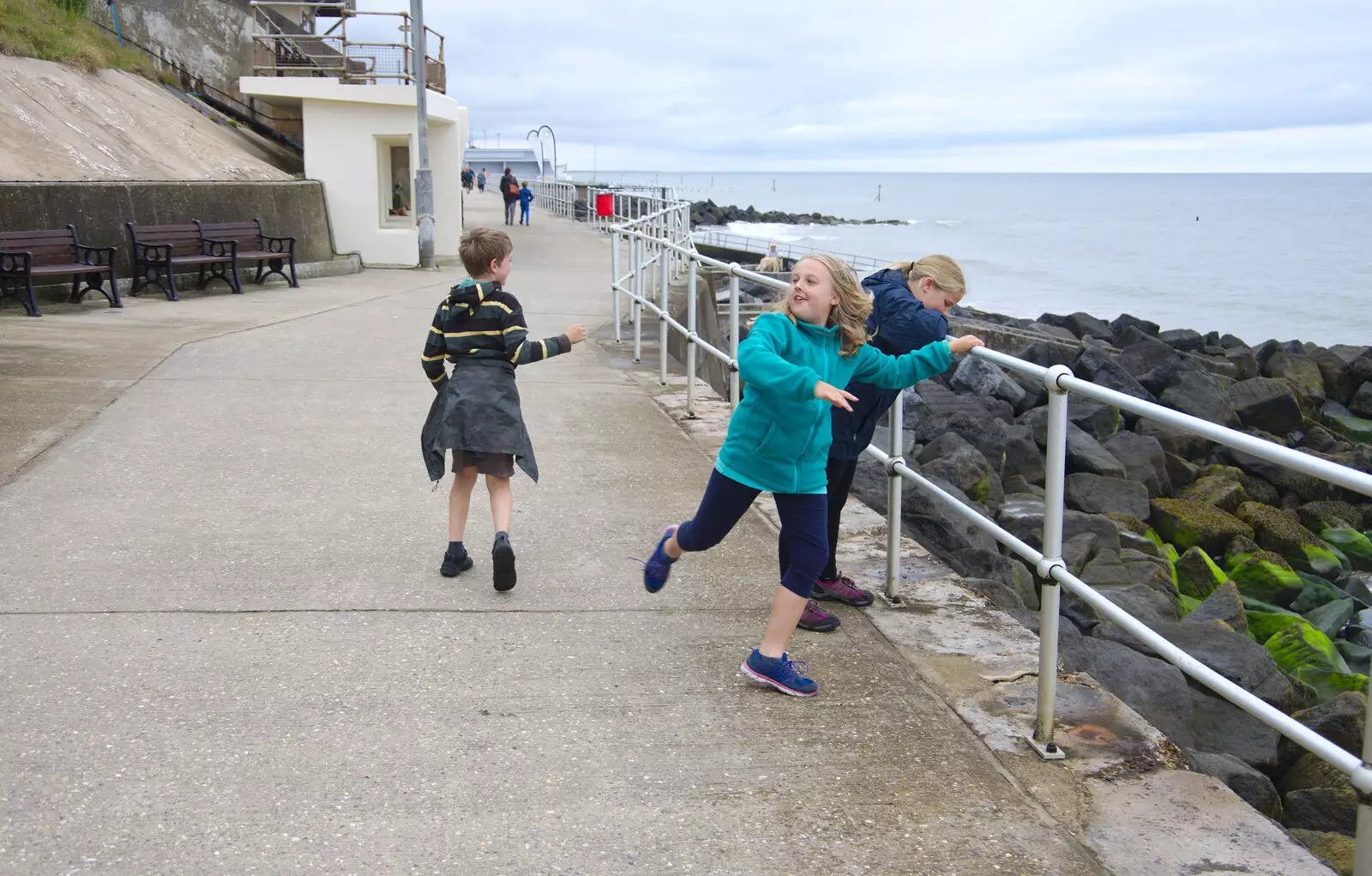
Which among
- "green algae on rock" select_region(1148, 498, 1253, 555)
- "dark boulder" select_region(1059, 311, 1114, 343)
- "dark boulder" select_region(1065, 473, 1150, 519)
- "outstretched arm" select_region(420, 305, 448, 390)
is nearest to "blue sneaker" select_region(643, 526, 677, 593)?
"outstretched arm" select_region(420, 305, 448, 390)

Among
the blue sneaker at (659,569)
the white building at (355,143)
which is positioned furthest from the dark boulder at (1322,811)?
the white building at (355,143)

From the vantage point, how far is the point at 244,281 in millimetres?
15258

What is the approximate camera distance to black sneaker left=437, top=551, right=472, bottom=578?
483cm

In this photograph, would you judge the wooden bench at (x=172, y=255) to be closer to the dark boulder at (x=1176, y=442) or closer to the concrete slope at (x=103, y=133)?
the concrete slope at (x=103, y=133)

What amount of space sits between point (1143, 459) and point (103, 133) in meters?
13.0

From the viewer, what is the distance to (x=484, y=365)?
4613mm

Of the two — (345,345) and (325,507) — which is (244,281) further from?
(325,507)

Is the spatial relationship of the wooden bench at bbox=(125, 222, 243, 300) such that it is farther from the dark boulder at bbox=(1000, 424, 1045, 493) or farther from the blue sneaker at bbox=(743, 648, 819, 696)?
the blue sneaker at bbox=(743, 648, 819, 696)

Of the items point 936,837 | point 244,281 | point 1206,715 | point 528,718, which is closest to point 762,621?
point 528,718

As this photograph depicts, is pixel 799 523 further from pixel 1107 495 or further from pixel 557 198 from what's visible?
pixel 557 198

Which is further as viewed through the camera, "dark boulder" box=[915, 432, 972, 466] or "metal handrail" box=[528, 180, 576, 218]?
"metal handrail" box=[528, 180, 576, 218]

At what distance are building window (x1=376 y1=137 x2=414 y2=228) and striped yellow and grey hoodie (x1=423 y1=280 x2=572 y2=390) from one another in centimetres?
1437

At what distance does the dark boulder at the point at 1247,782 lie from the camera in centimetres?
434

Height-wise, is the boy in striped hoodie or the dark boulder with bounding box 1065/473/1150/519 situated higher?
the boy in striped hoodie
